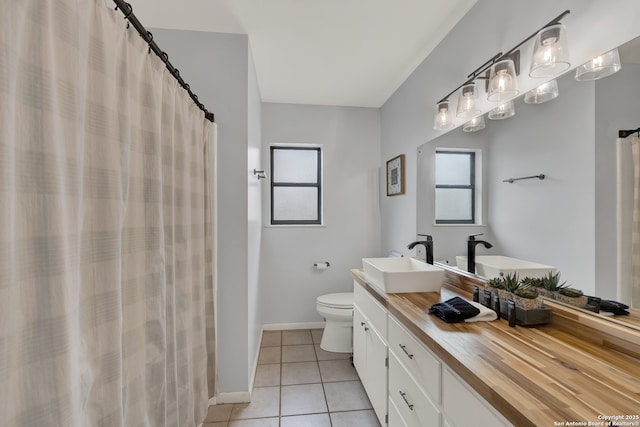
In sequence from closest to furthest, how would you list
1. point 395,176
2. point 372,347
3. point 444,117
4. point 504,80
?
1. point 504,80
2. point 372,347
3. point 444,117
4. point 395,176

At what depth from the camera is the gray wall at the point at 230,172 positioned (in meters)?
1.94

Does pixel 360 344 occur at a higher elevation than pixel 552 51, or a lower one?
lower

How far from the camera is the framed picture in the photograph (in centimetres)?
267

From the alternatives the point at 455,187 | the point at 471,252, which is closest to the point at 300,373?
the point at 471,252

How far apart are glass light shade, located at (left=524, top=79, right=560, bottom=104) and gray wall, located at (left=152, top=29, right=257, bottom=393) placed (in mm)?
1597

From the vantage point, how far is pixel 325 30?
6.37 ft

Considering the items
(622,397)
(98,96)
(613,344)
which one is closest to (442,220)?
(613,344)

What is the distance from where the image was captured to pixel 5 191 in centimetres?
51

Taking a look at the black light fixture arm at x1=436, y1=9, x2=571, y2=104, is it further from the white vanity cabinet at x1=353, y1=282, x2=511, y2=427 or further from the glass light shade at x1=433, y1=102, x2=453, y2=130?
the white vanity cabinet at x1=353, y1=282, x2=511, y2=427

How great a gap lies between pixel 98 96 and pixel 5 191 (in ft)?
1.22

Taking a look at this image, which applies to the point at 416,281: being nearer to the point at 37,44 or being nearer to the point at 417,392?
the point at 417,392

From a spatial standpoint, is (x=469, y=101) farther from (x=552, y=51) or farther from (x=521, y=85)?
(x=552, y=51)

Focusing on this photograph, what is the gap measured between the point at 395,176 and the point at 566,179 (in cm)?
174

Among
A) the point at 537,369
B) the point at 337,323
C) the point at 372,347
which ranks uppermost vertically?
the point at 537,369
